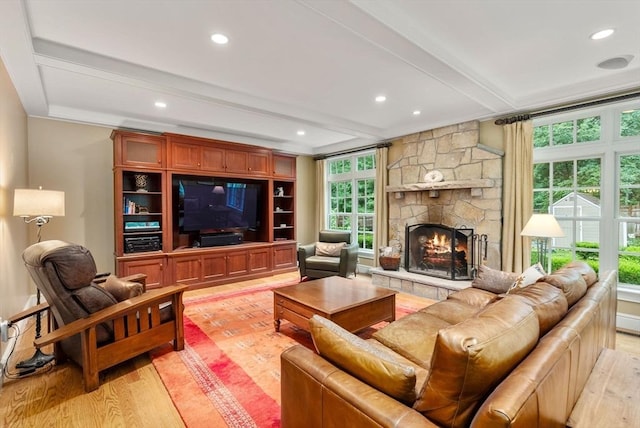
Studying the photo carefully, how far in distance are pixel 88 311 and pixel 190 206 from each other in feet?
9.91

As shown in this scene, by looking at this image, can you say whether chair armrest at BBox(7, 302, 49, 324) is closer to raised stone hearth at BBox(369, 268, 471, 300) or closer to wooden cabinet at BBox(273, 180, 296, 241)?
wooden cabinet at BBox(273, 180, 296, 241)

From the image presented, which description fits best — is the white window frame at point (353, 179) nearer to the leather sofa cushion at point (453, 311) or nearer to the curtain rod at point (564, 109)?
the curtain rod at point (564, 109)

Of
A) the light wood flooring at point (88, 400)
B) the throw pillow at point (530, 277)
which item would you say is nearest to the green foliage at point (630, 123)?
the throw pillow at point (530, 277)

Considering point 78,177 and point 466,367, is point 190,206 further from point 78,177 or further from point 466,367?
point 466,367

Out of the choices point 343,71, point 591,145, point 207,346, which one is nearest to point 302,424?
point 207,346

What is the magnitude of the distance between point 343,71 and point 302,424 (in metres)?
2.98

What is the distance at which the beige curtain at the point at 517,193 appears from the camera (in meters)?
3.91

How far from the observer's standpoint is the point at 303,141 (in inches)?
256

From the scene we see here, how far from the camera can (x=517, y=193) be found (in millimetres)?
3979

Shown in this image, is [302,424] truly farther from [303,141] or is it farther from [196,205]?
[303,141]

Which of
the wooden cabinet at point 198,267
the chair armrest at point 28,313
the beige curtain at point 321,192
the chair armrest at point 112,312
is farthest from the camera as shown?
the beige curtain at point 321,192

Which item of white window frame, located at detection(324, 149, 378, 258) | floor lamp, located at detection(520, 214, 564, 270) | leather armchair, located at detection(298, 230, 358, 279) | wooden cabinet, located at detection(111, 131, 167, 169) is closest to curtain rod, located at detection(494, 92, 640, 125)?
floor lamp, located at detection(520, 214, 564, 270)

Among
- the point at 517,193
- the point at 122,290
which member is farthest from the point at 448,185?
the point at 122,290

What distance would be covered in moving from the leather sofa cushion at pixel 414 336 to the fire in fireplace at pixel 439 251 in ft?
7.55
